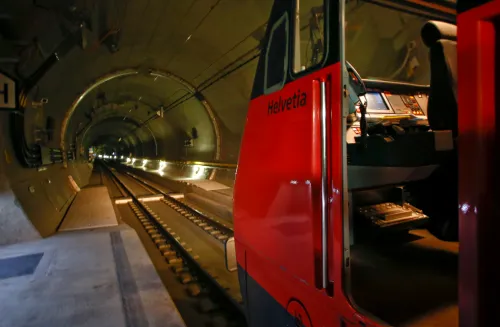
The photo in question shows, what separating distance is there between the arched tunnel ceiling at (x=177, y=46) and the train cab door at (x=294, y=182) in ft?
13.0

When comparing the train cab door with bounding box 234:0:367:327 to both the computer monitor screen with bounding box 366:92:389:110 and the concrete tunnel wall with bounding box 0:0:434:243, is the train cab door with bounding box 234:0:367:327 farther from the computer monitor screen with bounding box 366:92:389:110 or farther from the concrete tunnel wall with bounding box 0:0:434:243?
the concrete tunnel wall with bounding box 0:0:434:243

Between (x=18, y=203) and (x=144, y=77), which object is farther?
(x=144, y=77)

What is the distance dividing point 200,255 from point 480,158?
563 centimetres

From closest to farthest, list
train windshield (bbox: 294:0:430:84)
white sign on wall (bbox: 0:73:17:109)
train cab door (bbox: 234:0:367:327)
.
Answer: train cab door (bbox: 234:0:367:327) < white sign on wall (bbox: 0:73:17:109) < train windshield (bbox: 294:0:430:84)

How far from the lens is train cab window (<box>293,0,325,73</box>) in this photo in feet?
6.86

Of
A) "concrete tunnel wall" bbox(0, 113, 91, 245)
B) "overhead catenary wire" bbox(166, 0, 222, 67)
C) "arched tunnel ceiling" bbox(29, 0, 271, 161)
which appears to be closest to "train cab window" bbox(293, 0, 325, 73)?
"arched tunnel ceiling" bbox(29, 0, 271, 161)

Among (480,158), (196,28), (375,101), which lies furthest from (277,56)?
(196,28)

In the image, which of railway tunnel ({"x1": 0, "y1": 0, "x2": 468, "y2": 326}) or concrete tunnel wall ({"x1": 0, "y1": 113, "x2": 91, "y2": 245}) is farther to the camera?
concrete tunnel wall ({"x1": 0, "y1": 113, "x2": 91, "y2": 245})

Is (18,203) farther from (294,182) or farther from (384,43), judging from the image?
(384,43)

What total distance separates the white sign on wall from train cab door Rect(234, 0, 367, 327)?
A: 181 inches

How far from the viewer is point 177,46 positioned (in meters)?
10.0

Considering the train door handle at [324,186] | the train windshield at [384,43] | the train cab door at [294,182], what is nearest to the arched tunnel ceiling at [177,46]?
the train windshield at [384,43]

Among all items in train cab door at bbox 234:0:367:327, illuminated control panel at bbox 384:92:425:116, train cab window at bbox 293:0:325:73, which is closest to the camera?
train cab door at bbox 234:0:367:327

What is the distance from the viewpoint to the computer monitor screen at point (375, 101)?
3.68 metres
